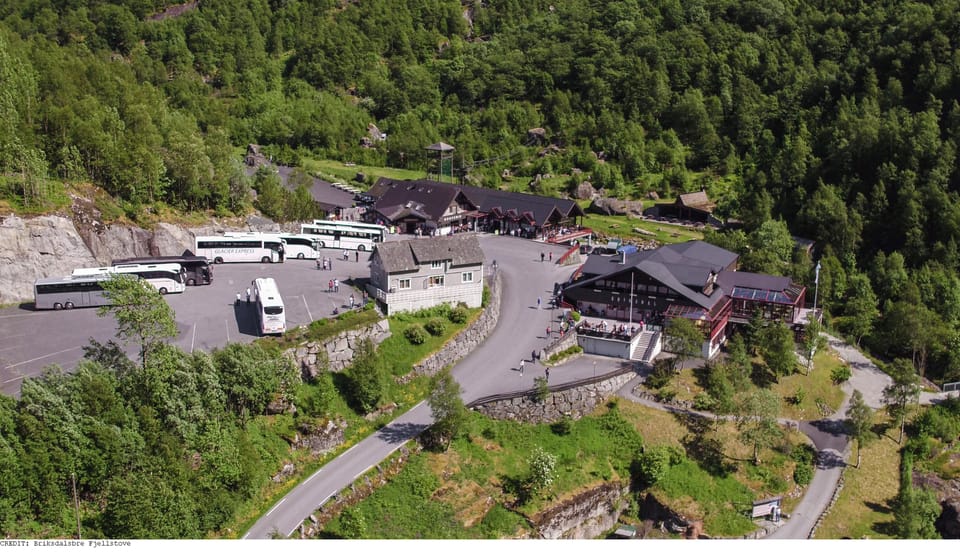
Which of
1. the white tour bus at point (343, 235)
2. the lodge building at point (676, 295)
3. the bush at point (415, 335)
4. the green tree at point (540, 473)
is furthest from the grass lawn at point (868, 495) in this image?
the white tour bus at point (343, 235)

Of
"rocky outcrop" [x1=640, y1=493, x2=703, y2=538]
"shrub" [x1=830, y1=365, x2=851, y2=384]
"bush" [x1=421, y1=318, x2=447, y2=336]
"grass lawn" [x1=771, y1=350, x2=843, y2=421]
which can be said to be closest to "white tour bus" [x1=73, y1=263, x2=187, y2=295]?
"bush" [x1=421, y1=318, x2=447, y2=336]

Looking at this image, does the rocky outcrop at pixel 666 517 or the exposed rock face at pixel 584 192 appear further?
the exposed rock face at pixel 584 192

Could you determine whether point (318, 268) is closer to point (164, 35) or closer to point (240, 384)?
point (240, 384)

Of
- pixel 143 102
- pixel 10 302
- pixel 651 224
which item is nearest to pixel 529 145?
pixel 651 224

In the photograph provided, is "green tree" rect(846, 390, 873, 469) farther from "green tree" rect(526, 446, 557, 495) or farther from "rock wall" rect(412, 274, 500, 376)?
"rock wall" rect(412, 274, 500, 376)

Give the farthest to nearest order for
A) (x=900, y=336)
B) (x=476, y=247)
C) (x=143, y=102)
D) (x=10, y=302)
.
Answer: (x=143, y=102), (x=900, y=336), (x=476, y=247), (x=10, y=302)

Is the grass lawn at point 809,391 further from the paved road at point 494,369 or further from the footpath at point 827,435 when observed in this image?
the paved road at point 494,369

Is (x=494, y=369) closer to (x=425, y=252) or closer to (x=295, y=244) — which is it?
(x=425, y=252)
